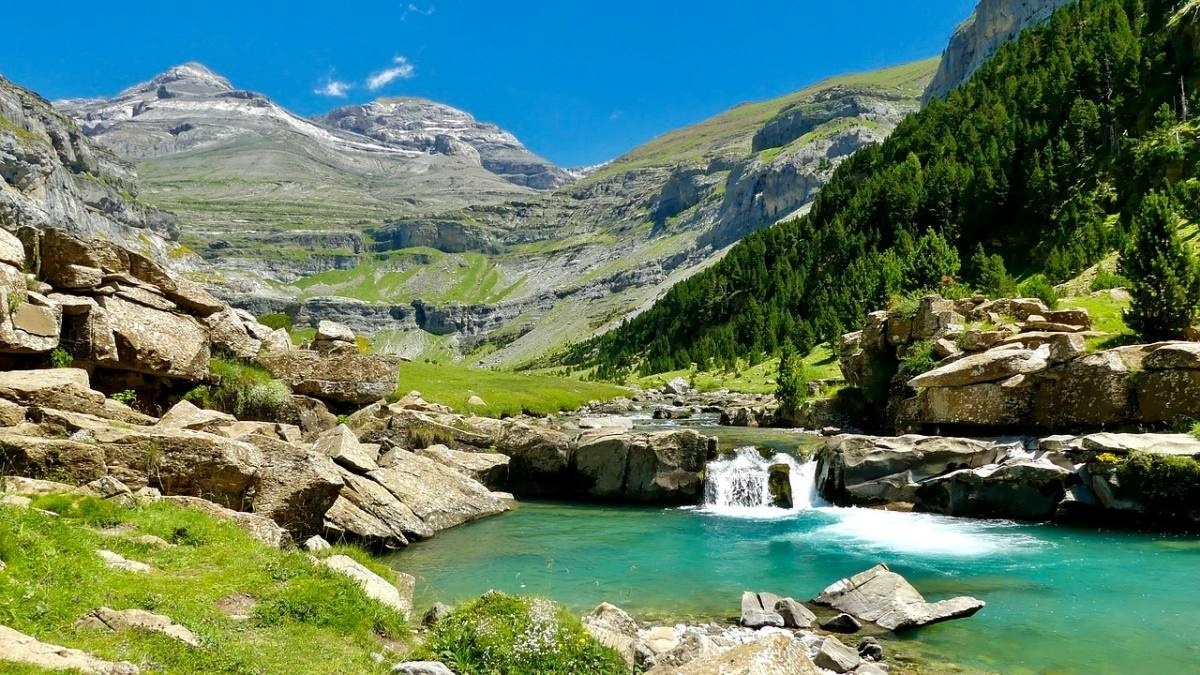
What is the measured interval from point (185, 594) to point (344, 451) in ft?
54.7

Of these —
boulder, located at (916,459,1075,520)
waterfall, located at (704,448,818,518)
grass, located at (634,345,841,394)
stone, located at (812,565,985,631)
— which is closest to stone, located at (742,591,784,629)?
stone, located at (812,565,985,631)

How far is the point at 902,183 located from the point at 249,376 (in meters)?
143

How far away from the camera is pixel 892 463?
3594cm

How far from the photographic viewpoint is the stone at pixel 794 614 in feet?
59.2

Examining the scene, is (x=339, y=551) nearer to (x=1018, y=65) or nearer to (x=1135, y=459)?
(x=1135, y=459)

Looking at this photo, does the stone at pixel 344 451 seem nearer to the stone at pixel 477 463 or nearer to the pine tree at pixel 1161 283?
the stone at pixel 477 463

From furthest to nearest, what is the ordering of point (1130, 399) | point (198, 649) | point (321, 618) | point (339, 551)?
point (1130, 399) → point (339, 551) → point (321, 618) → point (198, 649)

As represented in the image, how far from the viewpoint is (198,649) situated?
9969 millimetres

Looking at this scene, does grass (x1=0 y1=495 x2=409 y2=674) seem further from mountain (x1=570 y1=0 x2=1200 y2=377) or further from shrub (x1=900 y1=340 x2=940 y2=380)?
mountain (x1=570 y1=0 x2=1200 y2=377)

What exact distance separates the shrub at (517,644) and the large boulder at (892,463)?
27.8 metres

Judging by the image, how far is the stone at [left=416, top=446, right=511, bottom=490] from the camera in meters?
38.1

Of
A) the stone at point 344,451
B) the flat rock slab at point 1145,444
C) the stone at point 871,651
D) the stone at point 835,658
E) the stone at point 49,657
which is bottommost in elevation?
the stone at point 871,651

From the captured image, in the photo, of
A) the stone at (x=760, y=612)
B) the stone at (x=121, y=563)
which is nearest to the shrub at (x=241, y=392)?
the stone at (x=121, y=563)

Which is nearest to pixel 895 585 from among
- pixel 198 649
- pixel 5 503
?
pixel 198 649
